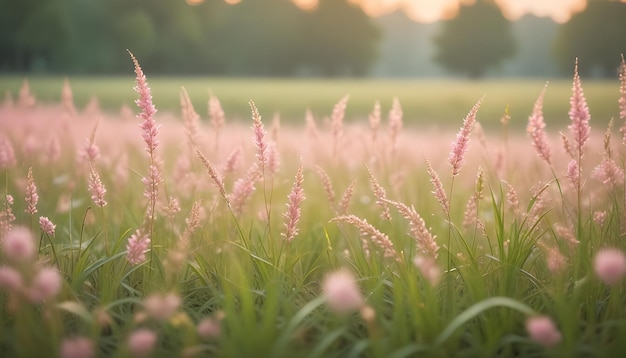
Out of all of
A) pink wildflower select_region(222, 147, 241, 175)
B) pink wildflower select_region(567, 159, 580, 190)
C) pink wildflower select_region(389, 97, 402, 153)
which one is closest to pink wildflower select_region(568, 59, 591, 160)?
pink wildflower select_region(567, 159, 580, 190)

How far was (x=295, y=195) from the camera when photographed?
2068 millimetres

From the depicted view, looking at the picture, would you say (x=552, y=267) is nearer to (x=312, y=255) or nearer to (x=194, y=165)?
(x=312, y=255)

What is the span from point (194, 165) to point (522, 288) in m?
1.95

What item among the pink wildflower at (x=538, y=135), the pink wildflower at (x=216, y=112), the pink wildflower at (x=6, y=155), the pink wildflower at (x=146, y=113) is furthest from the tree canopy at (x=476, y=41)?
the pink wildflower at (x=146, y=113)

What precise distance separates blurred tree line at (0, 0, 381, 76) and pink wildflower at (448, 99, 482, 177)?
82.3ft

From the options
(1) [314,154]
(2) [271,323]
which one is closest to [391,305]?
A: (2) [271,323]

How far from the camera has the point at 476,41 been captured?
48812 millimetres

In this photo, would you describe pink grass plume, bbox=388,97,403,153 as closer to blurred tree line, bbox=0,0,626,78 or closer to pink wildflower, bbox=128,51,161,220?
pink wildflower, bbox=128,51,161,220

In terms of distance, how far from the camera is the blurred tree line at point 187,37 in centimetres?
2921

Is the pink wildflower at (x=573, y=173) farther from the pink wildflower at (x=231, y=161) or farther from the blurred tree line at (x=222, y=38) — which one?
the blurred tree line at (x=222, y=38)

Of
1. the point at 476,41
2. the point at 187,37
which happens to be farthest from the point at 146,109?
the point at 476,41

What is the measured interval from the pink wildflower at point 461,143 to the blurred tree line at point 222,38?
2477cm

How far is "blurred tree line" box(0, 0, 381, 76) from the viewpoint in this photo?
95.8 feet

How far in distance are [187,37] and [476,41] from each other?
24879mm
